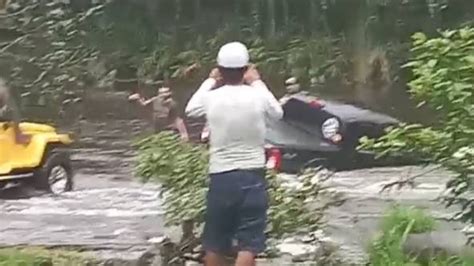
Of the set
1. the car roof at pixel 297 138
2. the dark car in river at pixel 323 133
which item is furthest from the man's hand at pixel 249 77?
the car roof at pixel 297 138

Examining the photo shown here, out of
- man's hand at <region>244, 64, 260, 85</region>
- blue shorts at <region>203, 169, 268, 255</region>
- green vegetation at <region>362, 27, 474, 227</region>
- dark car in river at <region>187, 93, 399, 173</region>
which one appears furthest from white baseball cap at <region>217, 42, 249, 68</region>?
dark car in river at <region>187, 93, 399, 173</region>

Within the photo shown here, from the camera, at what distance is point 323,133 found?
15.5 metres

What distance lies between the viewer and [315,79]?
63.1 ft

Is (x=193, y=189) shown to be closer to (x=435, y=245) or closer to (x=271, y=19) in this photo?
(x=435, y=245)

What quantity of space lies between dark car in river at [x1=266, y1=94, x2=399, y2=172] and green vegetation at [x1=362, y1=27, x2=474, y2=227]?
245 inches

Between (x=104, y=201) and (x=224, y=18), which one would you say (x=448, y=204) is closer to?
(x=104, y=201)

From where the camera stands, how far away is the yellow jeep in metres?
13.0

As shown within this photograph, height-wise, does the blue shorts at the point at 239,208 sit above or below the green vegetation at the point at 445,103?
below

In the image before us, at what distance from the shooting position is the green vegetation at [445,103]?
747cm

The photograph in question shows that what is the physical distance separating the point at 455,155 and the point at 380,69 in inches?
464

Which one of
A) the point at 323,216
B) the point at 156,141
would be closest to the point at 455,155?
the point at 323,216

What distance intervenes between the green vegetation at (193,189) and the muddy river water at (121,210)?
0.62m

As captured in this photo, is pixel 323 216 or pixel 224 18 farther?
pixel 224 18

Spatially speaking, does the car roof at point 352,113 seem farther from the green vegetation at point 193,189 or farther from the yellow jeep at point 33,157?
the green vegetation at point 193,189
